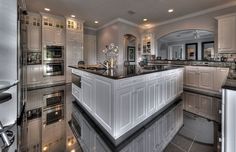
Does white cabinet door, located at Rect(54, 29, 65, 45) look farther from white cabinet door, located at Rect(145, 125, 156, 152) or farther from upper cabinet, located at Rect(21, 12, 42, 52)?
white cabinet door, located at Rect(145, 125, 156, 152)

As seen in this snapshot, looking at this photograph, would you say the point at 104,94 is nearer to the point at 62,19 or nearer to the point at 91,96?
the point at 91,96

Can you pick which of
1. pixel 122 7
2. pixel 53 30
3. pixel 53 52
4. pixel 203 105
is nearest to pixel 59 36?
A: pixel 53 30

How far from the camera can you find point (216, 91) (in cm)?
464

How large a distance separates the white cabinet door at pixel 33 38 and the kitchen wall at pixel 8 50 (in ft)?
12.0

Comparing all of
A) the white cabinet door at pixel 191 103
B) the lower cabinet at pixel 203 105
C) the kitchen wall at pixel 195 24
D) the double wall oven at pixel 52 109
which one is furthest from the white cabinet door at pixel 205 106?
the double wall oven at pixel 52 109

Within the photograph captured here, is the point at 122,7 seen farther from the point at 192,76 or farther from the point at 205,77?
the point at 205,77

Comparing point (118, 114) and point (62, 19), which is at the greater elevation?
point (62, 19)

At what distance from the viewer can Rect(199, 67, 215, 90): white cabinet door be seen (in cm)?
474

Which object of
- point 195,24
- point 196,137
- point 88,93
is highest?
point 195,24

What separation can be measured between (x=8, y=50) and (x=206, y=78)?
570cm

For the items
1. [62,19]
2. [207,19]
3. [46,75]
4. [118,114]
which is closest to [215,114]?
[118,114]

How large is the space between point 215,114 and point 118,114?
2.51 m

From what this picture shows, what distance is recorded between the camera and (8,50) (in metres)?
2.35

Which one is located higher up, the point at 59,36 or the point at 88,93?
the point at 59,36
